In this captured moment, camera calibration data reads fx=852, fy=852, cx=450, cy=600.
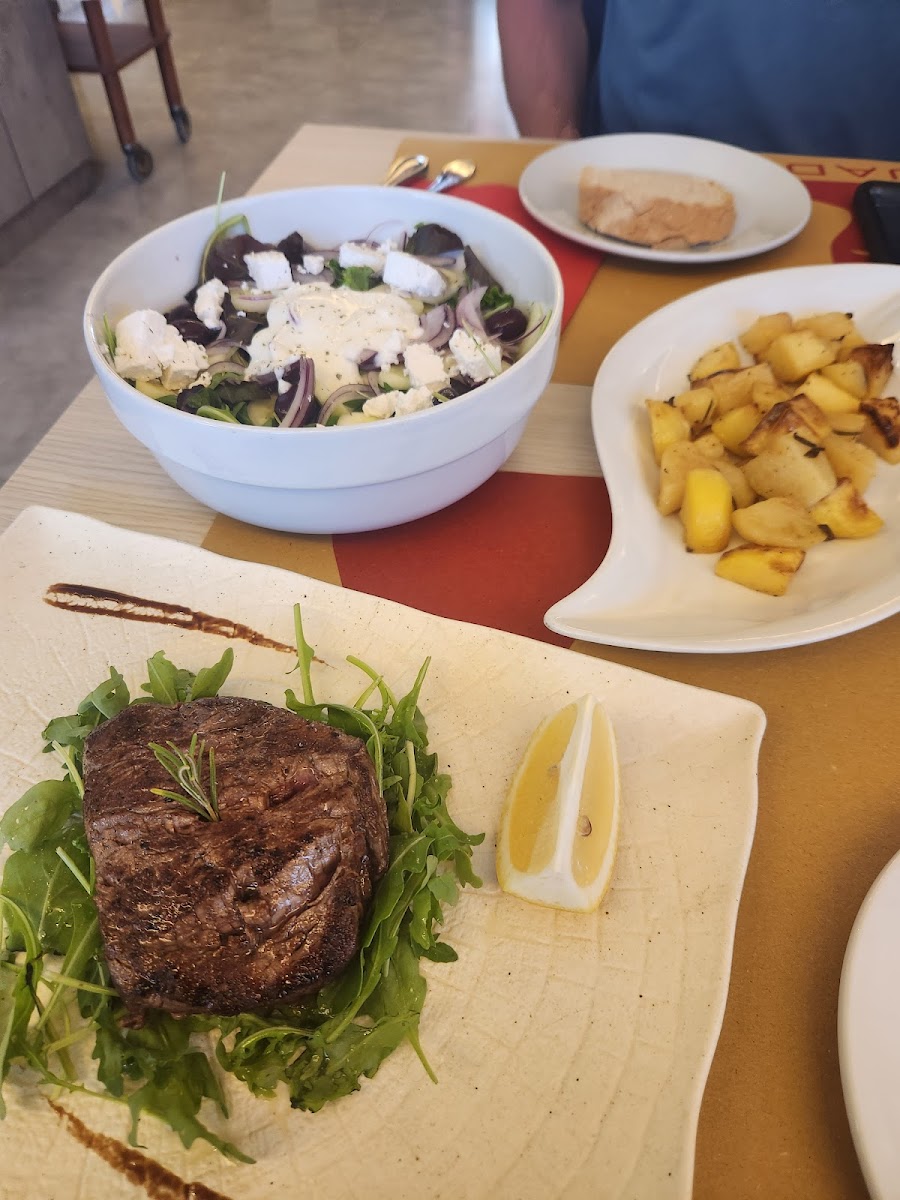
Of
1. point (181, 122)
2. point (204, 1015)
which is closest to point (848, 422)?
point (204, 1015)

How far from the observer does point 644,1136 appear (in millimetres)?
754

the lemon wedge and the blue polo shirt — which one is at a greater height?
the blue polo shirt

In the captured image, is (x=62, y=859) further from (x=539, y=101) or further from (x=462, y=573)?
(x=539, y=101)

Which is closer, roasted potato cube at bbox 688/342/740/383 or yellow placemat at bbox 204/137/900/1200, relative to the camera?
yellow placemat at bbox 204/137/900/1200

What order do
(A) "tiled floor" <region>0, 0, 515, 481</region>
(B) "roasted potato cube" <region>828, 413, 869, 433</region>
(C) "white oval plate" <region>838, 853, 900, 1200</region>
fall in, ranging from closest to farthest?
(C) "white oval plate" <region>838, 853, 900, 1200</region> → (B) "roasted potato cube" <region>828, 413, 869, 433</region> → (A) "tiled floor" <region>0, 0, 515, 481</region>

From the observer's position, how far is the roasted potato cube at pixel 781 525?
1298mm

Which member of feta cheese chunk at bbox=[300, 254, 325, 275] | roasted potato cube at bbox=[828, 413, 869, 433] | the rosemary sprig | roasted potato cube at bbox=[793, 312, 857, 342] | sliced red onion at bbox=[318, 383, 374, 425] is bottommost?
roasted potato cube at bbox=[828, 413, 869, 433]

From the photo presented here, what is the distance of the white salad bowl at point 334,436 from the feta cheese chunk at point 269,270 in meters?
0.12

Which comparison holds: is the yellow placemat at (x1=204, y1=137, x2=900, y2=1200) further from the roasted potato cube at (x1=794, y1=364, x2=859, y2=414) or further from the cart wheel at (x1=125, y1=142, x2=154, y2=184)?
the cart wheel at (x1=125, y1=142, x2=154, y2=184)

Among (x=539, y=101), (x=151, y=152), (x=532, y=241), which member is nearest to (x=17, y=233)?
(x=151, y=152)

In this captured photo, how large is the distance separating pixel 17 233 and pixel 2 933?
5009 millimetres

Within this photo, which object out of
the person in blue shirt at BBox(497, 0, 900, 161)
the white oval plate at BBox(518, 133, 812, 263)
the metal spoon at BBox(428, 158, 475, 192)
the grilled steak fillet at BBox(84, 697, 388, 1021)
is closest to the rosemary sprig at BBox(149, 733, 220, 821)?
the grilled steak fillet at BBox(84, 697, 388, 1021)

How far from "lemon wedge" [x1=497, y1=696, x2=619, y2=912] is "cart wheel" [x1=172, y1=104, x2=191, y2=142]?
5.97 meters

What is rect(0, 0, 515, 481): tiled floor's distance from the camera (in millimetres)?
4270
